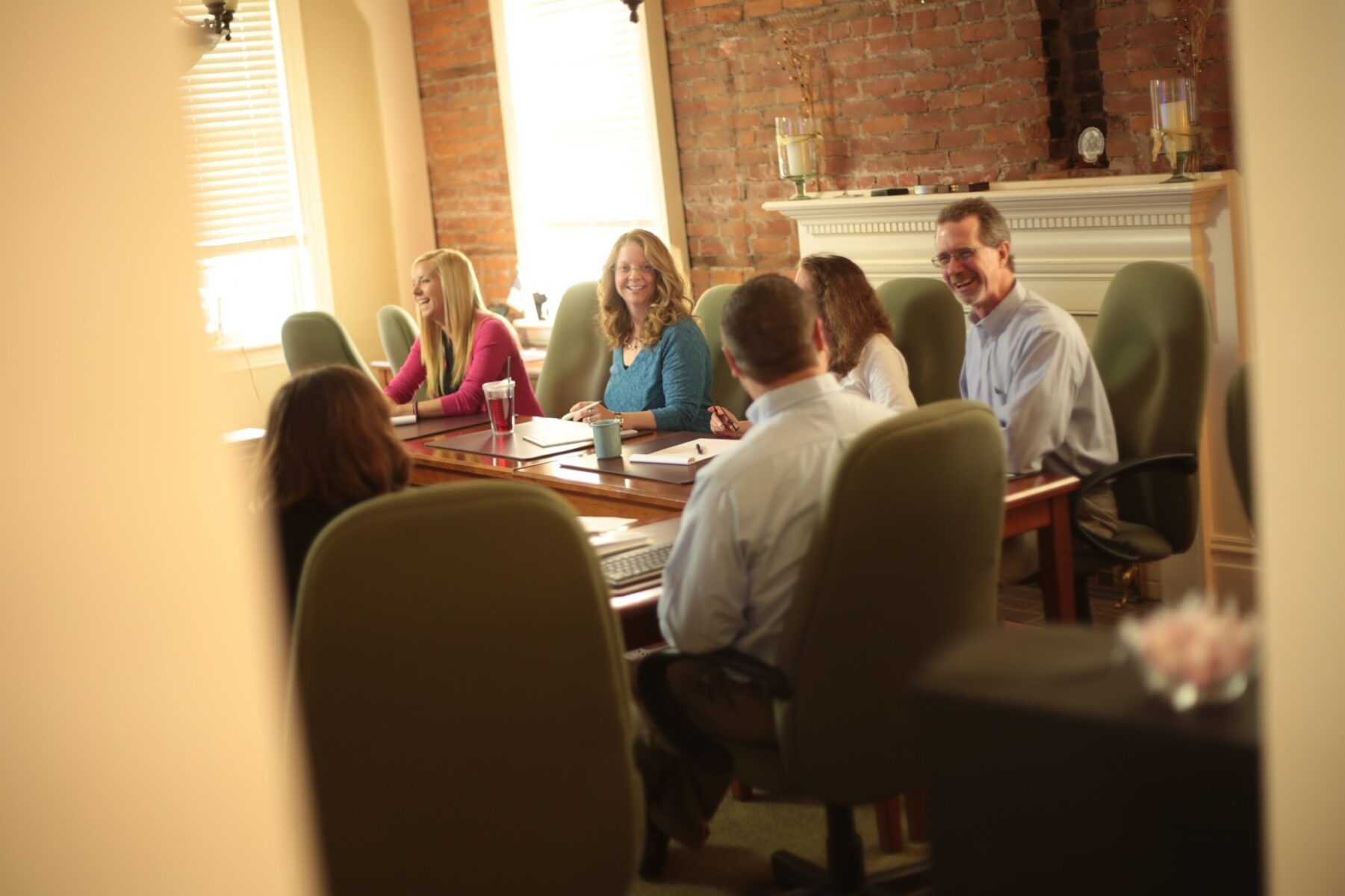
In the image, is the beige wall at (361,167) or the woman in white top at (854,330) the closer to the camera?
the woman in white top at (854,330)

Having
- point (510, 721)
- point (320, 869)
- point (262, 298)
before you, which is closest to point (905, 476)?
point (510, 721)

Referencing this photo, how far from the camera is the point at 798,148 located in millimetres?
4859

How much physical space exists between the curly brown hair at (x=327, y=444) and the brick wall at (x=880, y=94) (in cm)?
268

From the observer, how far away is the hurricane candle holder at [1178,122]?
12.3 feet

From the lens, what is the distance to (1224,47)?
384 cm

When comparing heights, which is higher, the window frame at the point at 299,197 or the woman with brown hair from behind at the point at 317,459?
the window frame at the point at 299,197

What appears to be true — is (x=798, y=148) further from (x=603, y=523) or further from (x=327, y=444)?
(x=327, y=444)

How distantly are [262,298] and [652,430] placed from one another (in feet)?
10.9

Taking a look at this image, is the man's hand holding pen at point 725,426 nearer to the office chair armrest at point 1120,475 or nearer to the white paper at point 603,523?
the white paper at point 603,523

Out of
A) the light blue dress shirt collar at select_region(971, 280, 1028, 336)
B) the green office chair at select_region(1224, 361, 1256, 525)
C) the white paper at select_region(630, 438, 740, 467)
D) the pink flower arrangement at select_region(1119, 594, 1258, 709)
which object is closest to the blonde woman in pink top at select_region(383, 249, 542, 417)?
the white paper at select_region(630, 438, 740, 467)

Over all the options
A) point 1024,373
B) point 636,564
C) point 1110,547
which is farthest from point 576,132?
point 636,564

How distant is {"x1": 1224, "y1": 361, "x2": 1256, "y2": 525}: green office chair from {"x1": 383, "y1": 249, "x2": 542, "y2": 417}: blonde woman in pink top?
2446mm

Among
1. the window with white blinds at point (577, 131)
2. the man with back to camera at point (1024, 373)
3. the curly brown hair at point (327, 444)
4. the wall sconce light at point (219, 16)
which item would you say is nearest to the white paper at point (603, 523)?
the curly brown hair at point (327, 444)

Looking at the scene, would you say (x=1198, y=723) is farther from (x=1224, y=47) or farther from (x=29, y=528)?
(x=1224, y=47)
